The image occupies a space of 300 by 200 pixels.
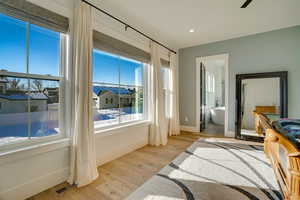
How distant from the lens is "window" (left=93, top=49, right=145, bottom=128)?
2438 millimetres

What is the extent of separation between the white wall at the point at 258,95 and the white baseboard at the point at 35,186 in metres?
4.12

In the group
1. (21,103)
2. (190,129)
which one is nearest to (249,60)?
(190,129)

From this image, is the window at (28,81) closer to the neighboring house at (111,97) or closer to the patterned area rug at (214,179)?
the neighboring house at (111,97)

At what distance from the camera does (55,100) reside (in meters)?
1.87

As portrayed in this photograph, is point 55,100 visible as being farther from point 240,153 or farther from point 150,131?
point 240,153

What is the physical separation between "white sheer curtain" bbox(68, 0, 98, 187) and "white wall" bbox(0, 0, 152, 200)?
139 mm

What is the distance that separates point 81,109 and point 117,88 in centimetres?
102

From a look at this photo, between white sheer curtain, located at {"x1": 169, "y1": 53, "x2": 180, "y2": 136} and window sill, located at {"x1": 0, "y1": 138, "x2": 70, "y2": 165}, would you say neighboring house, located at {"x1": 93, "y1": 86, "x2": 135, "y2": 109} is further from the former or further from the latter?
white sheer curtain, located at {"x1": 169, "y1": 53, "x2": 180, "y2": 136}

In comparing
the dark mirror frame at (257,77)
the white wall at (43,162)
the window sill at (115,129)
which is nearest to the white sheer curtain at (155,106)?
the window sill at (115,129)

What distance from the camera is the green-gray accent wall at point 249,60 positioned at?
125 inches

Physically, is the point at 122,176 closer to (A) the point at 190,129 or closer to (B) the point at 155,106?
(B) the point at 155,106

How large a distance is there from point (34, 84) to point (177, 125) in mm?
3479

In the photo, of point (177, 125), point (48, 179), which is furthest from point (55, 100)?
point (177, 125)

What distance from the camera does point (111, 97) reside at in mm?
2643
